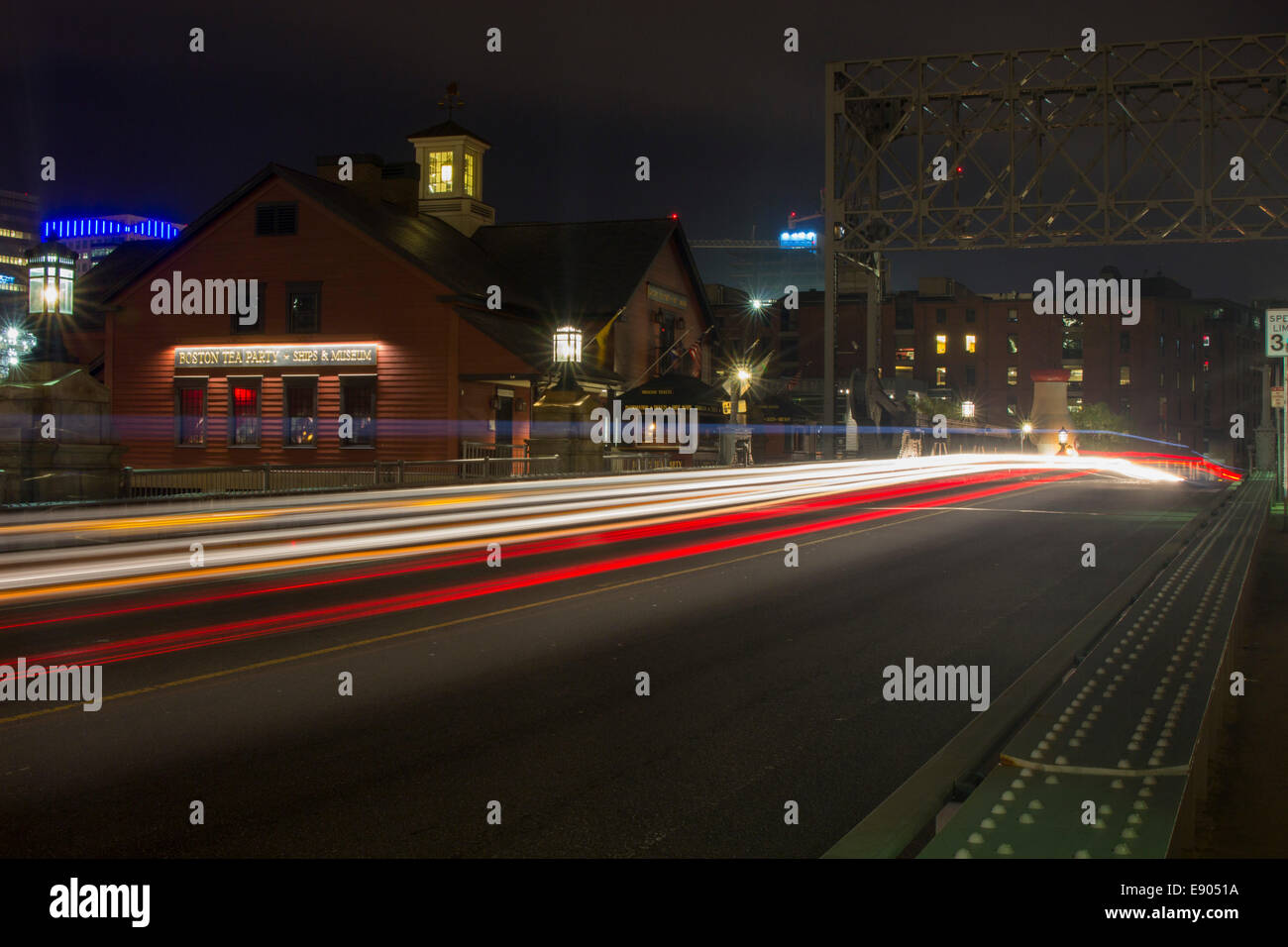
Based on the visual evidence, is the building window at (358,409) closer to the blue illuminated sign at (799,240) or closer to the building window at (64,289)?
the building window at (64,289)

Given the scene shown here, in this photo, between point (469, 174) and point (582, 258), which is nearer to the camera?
point (582, 258)

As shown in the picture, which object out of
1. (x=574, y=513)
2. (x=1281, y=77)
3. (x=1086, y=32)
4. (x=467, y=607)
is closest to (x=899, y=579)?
(x=467, y=607)

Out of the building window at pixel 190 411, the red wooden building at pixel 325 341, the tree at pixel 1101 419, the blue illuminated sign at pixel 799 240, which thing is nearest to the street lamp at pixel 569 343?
the red wooden building at pixel 325 341

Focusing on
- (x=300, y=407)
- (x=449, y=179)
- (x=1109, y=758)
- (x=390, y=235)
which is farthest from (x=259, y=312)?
(x=1109, y=758)

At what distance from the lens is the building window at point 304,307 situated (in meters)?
37.4

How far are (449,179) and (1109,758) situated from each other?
4415cm

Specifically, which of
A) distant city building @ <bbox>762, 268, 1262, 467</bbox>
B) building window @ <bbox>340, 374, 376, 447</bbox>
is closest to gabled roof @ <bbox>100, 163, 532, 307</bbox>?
building window @ <bbox>340, 374, 376, 447</bbox>

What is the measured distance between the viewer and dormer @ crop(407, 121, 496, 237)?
151 ft

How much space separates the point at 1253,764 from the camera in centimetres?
602

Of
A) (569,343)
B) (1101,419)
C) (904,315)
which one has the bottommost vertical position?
(1101,419)

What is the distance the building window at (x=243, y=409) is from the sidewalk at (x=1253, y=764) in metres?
33.4

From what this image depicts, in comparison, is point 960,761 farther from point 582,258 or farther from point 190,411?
point 582,258

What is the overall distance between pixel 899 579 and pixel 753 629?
12.9ft
